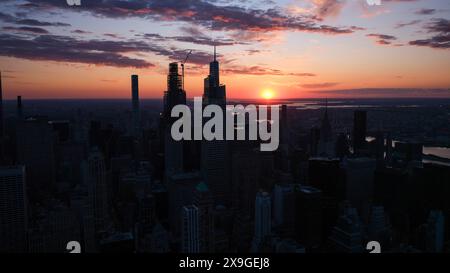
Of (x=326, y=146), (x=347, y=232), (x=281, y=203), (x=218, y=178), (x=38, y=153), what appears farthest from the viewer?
(x=218, y=178)

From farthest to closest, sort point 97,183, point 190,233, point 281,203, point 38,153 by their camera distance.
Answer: point 97,183 → point 38,153 → point 281,203 → point 190,233

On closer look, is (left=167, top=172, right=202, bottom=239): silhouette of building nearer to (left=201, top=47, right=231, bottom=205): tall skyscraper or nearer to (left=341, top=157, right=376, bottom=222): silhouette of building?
(left=201, top=47, right=231, bottom=205): tall skyscraper

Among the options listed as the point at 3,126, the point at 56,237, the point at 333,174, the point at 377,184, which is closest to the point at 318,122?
the point at 333,174

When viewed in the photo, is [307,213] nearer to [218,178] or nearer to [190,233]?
[190,233]

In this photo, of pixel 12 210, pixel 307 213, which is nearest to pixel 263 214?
pixel 307 213

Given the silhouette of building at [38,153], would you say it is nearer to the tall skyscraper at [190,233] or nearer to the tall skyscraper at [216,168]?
the tall skyscraper at [190,233]

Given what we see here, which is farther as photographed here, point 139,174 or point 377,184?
point 139,174
